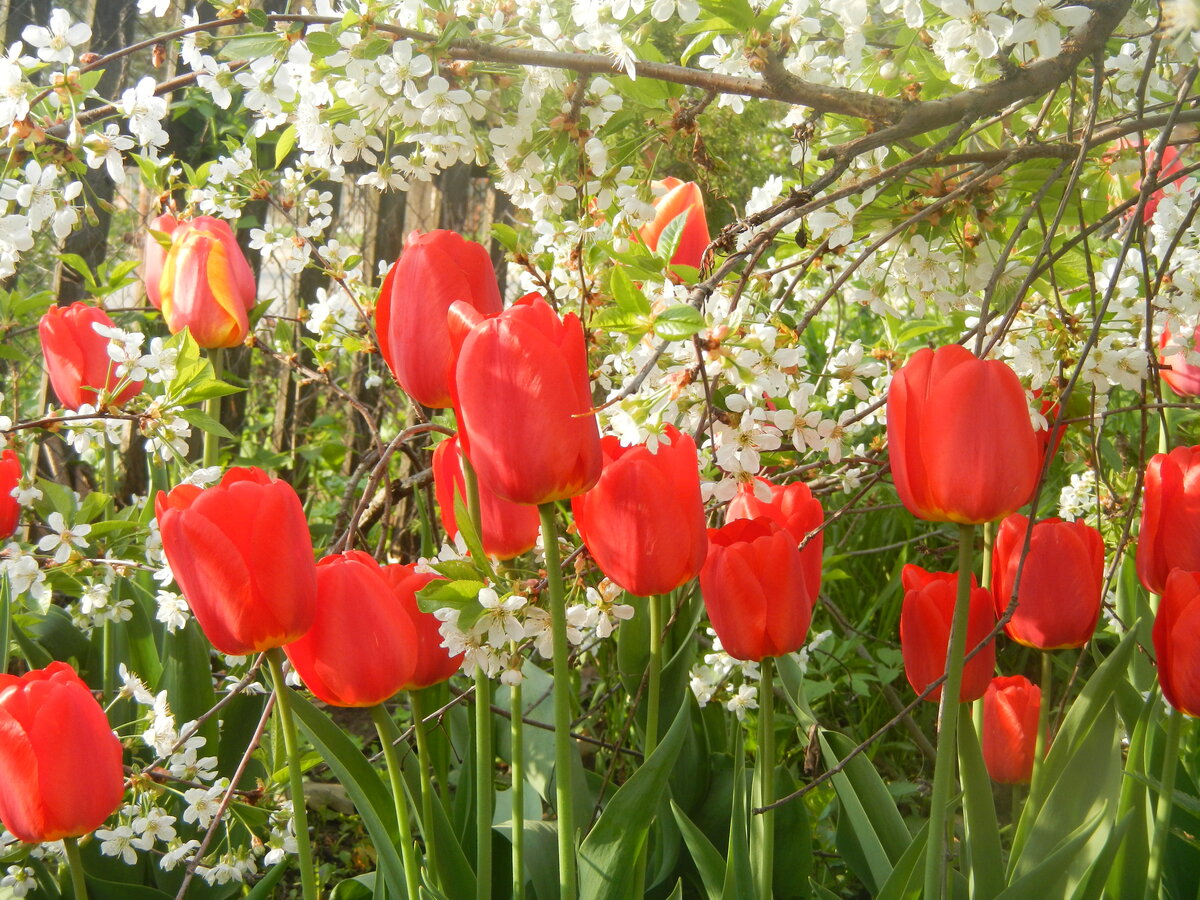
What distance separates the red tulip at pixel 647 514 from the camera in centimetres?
89

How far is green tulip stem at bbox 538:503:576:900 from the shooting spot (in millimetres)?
797

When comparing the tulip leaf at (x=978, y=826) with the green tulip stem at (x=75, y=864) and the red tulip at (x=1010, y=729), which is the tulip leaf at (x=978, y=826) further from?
the green tulip stem at (x=75, y=864)

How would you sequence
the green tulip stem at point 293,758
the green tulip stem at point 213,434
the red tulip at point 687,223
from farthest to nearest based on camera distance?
the green tulip stem at point 213,434
the red tulip at point 687,223
the green tulip stem at point 293,758

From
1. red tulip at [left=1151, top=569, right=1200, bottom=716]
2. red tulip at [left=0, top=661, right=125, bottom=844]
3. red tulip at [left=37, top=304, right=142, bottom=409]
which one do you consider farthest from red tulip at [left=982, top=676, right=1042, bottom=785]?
red tulip at [left=37, top=304, right=142, bottom=409]

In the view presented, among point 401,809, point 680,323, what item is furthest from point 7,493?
point 680,323

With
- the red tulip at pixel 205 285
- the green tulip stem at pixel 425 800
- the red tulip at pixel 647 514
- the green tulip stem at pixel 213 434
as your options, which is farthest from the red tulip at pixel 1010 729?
the red tulip at pixel 205 285

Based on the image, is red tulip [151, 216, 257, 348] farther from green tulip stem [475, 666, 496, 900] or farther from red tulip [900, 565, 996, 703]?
red tulip [900, 565, 996, 703]

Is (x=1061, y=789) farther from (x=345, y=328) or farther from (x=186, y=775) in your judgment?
(x=345, y=328)

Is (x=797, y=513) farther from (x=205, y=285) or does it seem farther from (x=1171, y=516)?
(x=205, y=285)

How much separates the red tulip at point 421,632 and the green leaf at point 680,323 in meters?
0.41

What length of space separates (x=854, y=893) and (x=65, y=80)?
63.2 inches

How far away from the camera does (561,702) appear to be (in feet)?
2.75

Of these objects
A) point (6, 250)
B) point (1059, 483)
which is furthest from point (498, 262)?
point (6, 250)

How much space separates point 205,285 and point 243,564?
91cm
